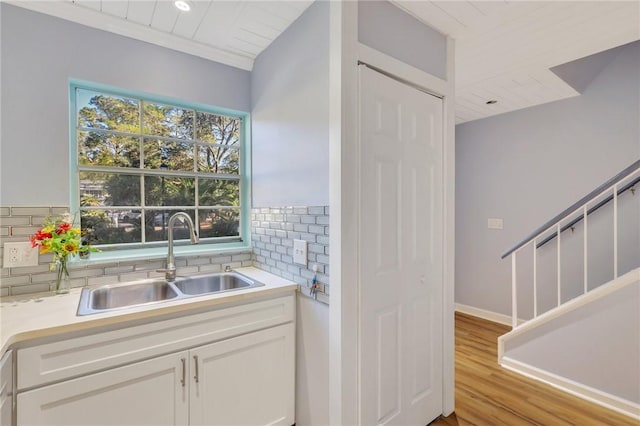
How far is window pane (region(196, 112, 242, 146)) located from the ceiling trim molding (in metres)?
0.39

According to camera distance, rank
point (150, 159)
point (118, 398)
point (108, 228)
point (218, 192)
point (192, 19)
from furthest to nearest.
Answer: point (218, 192) → point (150, 159) → point (108, 228) → point (192, 19) → point (118, 398)

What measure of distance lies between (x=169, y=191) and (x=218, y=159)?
429mm

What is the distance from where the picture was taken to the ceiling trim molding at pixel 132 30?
1591 millimetres

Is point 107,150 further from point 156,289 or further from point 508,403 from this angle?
point 508,403

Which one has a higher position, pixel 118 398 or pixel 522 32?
pixel 522 32

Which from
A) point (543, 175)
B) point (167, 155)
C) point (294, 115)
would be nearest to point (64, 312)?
point (167, 155)

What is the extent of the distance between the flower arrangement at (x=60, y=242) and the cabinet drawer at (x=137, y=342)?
562 mm

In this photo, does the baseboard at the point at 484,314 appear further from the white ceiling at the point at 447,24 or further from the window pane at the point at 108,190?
the window pane at the point at 108,190

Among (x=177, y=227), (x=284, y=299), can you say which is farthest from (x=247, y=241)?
(x=284, y=299)

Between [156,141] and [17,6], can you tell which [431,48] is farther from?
[17,6]

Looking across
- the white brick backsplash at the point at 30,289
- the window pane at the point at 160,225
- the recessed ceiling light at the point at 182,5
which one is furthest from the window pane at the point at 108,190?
the recessed ceiling light at the point at 182,5

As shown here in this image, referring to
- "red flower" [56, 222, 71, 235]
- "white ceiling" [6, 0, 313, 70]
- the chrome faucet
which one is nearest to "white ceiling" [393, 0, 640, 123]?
"white ceiling" [6, 0, 313, 70]

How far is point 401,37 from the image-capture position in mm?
1642

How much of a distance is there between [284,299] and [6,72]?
6.12 ft
